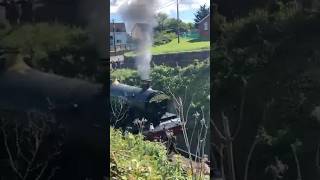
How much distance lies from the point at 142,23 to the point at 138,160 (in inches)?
43.8

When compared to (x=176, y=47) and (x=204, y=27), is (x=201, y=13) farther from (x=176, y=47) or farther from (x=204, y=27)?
(x=176, y=47)

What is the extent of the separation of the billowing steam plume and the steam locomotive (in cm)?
15

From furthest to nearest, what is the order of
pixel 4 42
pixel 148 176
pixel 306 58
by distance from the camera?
1. pixel 148 176
2. pixel 4 42
3. pixel 306 58

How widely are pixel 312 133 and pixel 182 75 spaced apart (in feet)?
3.48

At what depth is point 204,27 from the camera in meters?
3.62

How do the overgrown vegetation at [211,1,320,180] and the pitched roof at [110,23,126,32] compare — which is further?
the pitched roof at [110,23,126,32]

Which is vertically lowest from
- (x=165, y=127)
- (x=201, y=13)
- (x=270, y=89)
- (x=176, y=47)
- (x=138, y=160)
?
(x=138, y=160)

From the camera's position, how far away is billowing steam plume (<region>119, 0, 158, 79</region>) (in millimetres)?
3707

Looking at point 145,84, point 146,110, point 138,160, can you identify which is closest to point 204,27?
point 145,84

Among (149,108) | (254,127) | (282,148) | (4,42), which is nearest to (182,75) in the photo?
(149,108)

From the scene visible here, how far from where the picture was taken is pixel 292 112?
135 inches

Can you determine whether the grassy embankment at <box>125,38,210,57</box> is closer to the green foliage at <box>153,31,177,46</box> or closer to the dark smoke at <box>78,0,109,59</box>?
the green foliage at <box>153,31,177,46</box>

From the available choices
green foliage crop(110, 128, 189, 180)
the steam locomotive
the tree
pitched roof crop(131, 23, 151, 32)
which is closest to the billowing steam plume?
pitched roof crop(131, 23, 151, 32)

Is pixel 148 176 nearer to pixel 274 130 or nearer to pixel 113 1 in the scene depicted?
pixel 274 130
